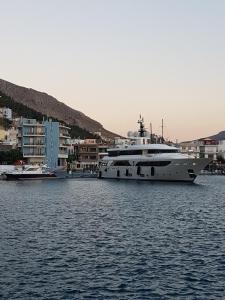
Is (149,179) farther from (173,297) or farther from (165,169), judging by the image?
(173,297)

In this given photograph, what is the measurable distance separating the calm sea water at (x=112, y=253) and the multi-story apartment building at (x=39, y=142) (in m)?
118

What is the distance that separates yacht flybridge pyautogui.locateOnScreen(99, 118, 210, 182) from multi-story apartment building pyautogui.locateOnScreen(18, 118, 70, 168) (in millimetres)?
47804

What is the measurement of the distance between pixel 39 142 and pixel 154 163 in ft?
227

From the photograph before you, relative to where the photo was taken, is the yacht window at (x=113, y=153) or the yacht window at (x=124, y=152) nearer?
the yacht window at (x=124, y=152)

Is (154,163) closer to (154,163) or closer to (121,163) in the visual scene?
(154,163)

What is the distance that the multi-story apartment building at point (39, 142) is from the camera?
595 feet

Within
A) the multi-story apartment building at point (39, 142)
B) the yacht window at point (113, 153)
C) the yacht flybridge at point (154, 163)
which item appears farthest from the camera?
the multi-story apartment building at point (39, 142)

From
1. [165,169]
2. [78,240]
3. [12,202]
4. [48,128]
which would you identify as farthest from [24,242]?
[48,128]

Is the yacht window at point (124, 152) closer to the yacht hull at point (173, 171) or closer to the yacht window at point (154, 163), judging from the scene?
the yacht window at point (154, 163)

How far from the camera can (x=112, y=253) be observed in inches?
1428

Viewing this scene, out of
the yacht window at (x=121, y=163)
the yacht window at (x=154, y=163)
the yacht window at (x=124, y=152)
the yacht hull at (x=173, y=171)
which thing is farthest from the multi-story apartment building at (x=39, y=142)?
the yacht window at (x=154, y=163)

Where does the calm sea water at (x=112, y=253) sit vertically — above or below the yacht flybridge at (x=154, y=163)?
below

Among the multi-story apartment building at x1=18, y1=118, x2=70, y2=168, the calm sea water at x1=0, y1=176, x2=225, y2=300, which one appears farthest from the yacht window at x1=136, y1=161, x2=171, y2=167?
the multi-story apartment building at x1=18, y1=118, x2=70, y2=168

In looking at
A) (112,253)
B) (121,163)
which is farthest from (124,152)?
(112,253)
